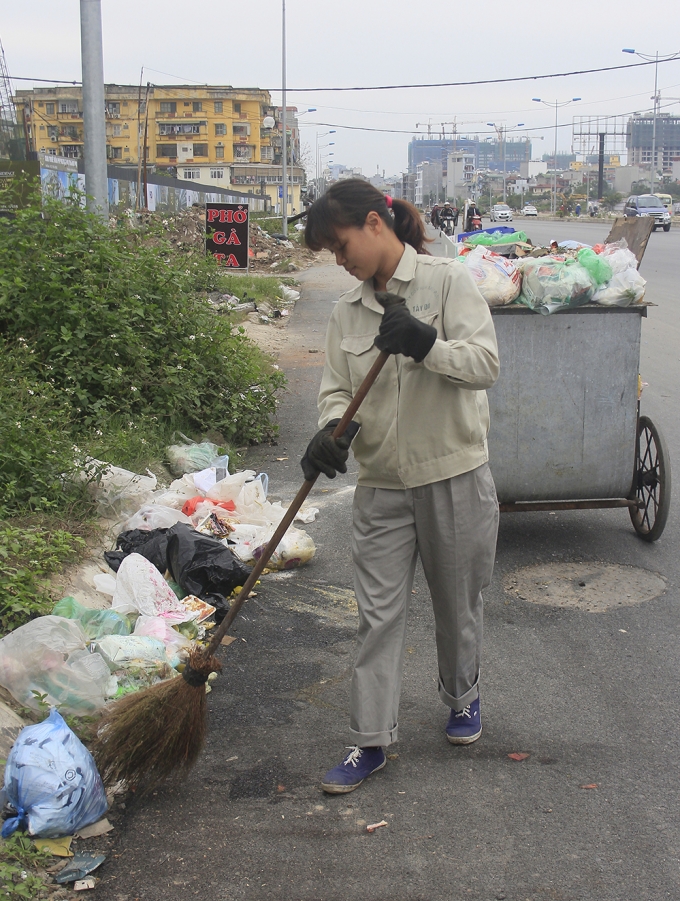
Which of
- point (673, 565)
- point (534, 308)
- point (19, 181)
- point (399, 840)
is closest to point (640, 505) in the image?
point (673, 565)

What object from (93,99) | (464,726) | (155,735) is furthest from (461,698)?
(93,99)

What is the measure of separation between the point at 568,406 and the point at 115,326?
325cm

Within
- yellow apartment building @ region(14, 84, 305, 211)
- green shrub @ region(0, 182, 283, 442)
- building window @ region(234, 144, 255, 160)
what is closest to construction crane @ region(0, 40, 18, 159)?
green shrub @ region(0, 182, 283, 442)

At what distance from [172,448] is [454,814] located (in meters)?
4.16

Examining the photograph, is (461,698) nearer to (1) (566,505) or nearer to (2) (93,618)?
(2) (93,618)

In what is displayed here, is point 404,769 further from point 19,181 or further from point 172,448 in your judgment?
point 19,181

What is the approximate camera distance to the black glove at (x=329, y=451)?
9.55 ft

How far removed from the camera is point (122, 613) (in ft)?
13.7

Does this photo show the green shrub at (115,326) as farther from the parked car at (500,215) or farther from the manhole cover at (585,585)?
the parked car at (500,215)

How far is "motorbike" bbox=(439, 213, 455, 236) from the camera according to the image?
3528 centimetres

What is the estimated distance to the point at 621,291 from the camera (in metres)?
4.82

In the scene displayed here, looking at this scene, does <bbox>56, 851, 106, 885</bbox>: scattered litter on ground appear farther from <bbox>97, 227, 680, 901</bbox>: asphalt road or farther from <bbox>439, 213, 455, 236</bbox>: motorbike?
<bbox>439, 213, 455, 236</bbox>: motorbike

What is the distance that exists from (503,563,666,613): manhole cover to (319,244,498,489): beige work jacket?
184 centimetres

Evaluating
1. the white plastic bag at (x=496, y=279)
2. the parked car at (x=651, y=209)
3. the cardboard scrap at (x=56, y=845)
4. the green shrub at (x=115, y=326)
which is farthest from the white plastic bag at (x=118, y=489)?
the parked car at (x=651, y=209)
